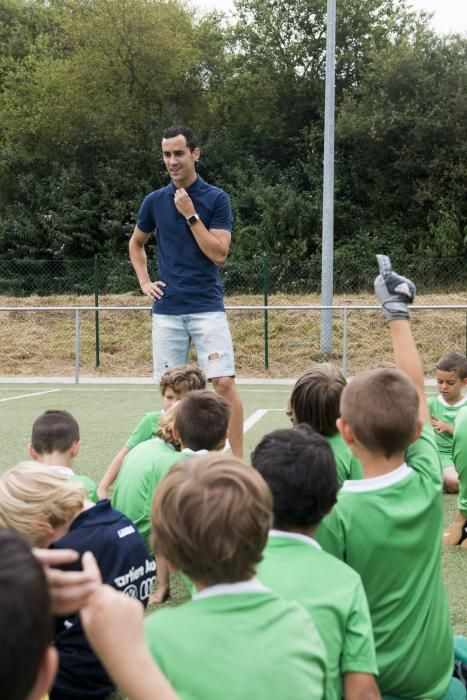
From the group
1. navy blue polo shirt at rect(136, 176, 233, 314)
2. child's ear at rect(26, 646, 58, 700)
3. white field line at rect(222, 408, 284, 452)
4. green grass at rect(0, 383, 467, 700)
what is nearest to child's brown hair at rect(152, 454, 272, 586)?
child's ear at rect(26, 646, 58, 700)

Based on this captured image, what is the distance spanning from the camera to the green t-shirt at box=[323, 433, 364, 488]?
361 cm

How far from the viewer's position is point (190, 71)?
114 ft

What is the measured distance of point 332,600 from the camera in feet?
7.02

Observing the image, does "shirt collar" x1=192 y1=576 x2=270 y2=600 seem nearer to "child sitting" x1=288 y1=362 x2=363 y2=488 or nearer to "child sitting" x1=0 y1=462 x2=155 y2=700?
"child sitting" x1=0 y1=462 x2=155 y2=700

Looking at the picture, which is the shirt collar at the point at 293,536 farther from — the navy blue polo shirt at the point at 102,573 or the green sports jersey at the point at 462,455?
the green sports jersey at the point at 462,455

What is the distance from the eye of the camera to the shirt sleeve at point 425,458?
2.72 m

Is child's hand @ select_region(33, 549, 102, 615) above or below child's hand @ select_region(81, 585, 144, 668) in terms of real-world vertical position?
above

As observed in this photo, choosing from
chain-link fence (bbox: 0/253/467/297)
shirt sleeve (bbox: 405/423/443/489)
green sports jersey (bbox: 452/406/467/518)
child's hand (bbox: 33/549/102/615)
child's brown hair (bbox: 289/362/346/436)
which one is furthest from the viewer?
chain-link fence (bbox: 0/253/467/297)

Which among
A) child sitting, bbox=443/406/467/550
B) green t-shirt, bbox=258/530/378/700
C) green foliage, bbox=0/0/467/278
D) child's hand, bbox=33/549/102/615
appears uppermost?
green foliage, bbox=0/0/467/278

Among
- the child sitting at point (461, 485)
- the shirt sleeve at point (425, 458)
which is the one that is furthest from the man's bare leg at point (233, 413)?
the shirt sleeve at point (425, 458)

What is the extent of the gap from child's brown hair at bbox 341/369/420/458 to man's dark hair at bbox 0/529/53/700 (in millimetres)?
1618

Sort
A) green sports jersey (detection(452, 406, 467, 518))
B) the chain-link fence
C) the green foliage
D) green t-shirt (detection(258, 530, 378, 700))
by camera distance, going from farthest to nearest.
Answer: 1. the green foliage
2. the chain-link fence
3. green sports jersey (detection(452, 406, 467, 518))
4. green t-shirt (detection(258, 530, 378, 700))

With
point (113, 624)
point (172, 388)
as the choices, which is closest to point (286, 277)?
point (172, 388)

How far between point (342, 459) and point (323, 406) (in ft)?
0.81
